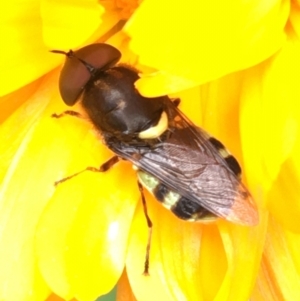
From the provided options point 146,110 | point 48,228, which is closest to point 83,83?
point 146,110

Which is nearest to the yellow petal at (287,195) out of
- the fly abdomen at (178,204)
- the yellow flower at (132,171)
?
the yellow flower at (132,171)

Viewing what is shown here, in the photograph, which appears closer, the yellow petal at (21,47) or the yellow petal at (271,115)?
the yellow petal at (271,115)

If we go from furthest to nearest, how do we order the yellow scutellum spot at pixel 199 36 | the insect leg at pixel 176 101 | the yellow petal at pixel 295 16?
1. the insect leg at pixel 176 101
2. the yellow petal at pixel 295 16
3. the yellow scutellum spot at pixel 199 36

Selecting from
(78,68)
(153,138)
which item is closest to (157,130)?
(153,138)

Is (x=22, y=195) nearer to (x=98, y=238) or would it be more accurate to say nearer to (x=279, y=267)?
(x=98, y=238)

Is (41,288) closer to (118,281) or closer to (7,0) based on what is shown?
(118,281)

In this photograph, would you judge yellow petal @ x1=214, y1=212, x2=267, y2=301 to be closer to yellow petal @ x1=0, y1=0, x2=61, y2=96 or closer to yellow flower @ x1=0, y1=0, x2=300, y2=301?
yellow flower @ x1=0, y1=0, x2=300, y2=301

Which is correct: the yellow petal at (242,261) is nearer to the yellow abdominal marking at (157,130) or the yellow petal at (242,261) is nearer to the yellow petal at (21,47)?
the yellow abdominal marking at (157,130)
